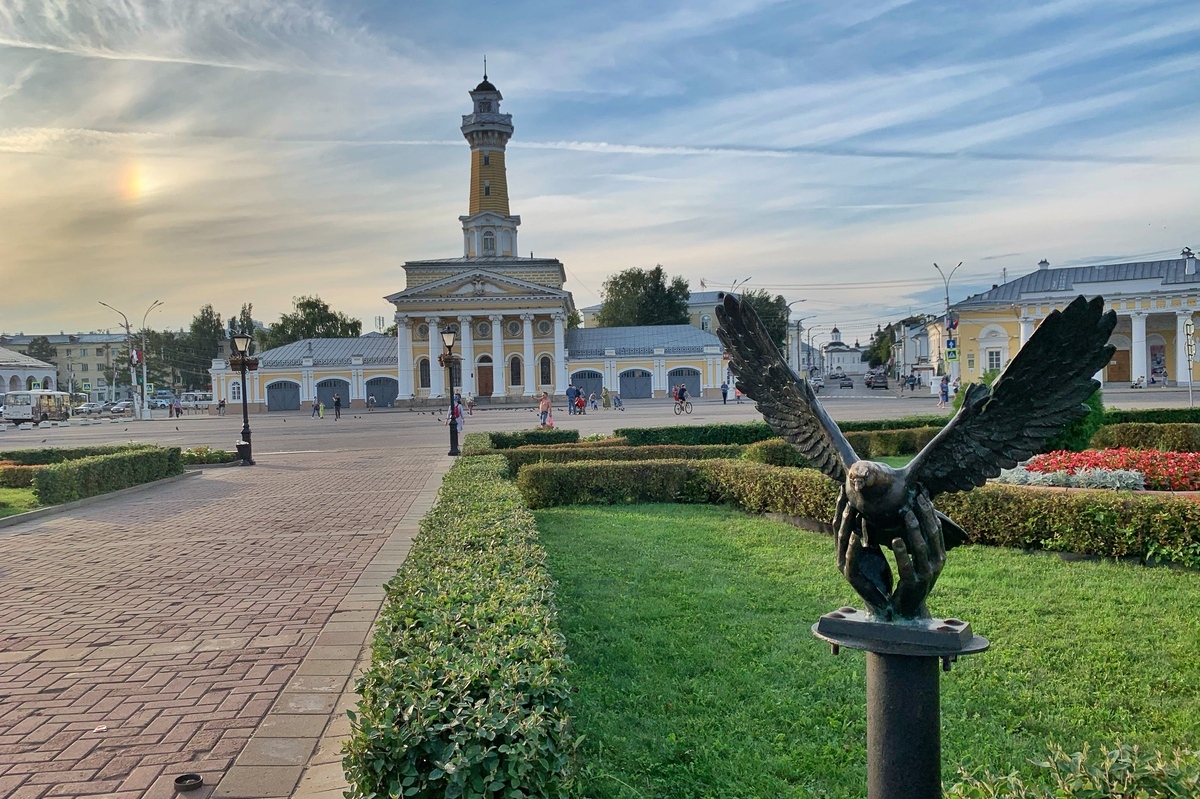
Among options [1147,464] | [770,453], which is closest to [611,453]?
[770,453]

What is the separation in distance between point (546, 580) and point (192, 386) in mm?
105492

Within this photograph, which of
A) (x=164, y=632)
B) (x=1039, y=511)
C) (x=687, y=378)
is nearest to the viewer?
(x=164, y=632)

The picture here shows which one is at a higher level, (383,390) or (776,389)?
(383,390)

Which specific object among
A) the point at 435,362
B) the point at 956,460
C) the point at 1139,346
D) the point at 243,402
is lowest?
the point at 956,460

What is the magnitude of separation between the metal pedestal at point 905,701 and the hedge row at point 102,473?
1449 centimetres

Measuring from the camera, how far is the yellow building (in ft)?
164

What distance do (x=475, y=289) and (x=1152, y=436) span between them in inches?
2053

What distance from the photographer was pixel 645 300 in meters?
79.1

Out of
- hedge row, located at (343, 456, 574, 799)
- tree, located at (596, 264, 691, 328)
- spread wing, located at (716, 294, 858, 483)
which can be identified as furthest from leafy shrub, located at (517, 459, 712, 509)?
tree, located at (596, 264, 691, 328)

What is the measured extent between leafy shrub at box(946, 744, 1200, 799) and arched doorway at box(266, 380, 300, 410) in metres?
65.4

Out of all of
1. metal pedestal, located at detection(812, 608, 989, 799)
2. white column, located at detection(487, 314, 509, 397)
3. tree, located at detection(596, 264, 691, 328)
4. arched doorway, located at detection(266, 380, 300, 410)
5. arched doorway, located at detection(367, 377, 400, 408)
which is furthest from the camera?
tree, located at detection(596, 264, 691, 328)

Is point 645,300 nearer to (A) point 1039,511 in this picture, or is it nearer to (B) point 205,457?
(B) point 205,457

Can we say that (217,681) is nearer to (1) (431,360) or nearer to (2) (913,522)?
(2) (913,522)

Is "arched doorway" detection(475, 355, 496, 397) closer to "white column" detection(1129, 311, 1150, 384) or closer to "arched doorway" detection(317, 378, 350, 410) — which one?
"arched doorway" detection(317, 378, 350, 410)
